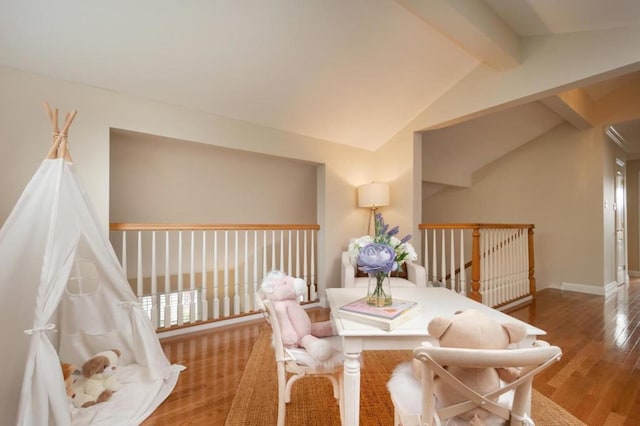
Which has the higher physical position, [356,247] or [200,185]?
[200,185]

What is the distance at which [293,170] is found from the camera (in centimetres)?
423

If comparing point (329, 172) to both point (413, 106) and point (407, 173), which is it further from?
point (413, 106)

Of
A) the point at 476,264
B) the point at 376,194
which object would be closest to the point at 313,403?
the point at 476,264

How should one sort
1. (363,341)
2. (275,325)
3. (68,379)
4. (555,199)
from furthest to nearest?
(555,199) < (68,379) < (275,325) < (363,341)

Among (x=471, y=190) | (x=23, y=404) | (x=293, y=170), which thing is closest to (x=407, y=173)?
(x=293, y=170)

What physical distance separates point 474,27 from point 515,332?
2256 millimetres

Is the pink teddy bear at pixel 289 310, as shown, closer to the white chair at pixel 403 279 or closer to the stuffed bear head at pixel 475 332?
the stuffed bear head at pixel 475 332

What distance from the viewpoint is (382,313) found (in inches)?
49.4

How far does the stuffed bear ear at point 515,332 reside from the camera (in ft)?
→ 3.03

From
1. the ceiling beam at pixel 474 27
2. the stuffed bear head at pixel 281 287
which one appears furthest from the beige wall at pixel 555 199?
the stuffed bear head at pixel 281 287

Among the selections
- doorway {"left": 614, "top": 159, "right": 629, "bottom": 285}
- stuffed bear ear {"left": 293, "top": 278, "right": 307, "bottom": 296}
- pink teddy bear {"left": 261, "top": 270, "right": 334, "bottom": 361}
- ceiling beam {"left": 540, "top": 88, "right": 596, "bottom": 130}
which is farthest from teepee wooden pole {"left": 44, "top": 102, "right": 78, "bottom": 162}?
doorway {"left": 614, "top": 159, "right": 629, "bottom": 285}

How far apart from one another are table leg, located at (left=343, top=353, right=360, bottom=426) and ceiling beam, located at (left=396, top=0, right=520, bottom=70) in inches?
86.6

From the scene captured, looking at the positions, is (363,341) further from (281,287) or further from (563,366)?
(563,366)

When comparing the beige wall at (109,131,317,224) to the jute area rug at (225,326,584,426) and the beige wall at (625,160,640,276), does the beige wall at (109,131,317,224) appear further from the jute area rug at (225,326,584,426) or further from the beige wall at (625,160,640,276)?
the beige wall at (625,160,640,276)
